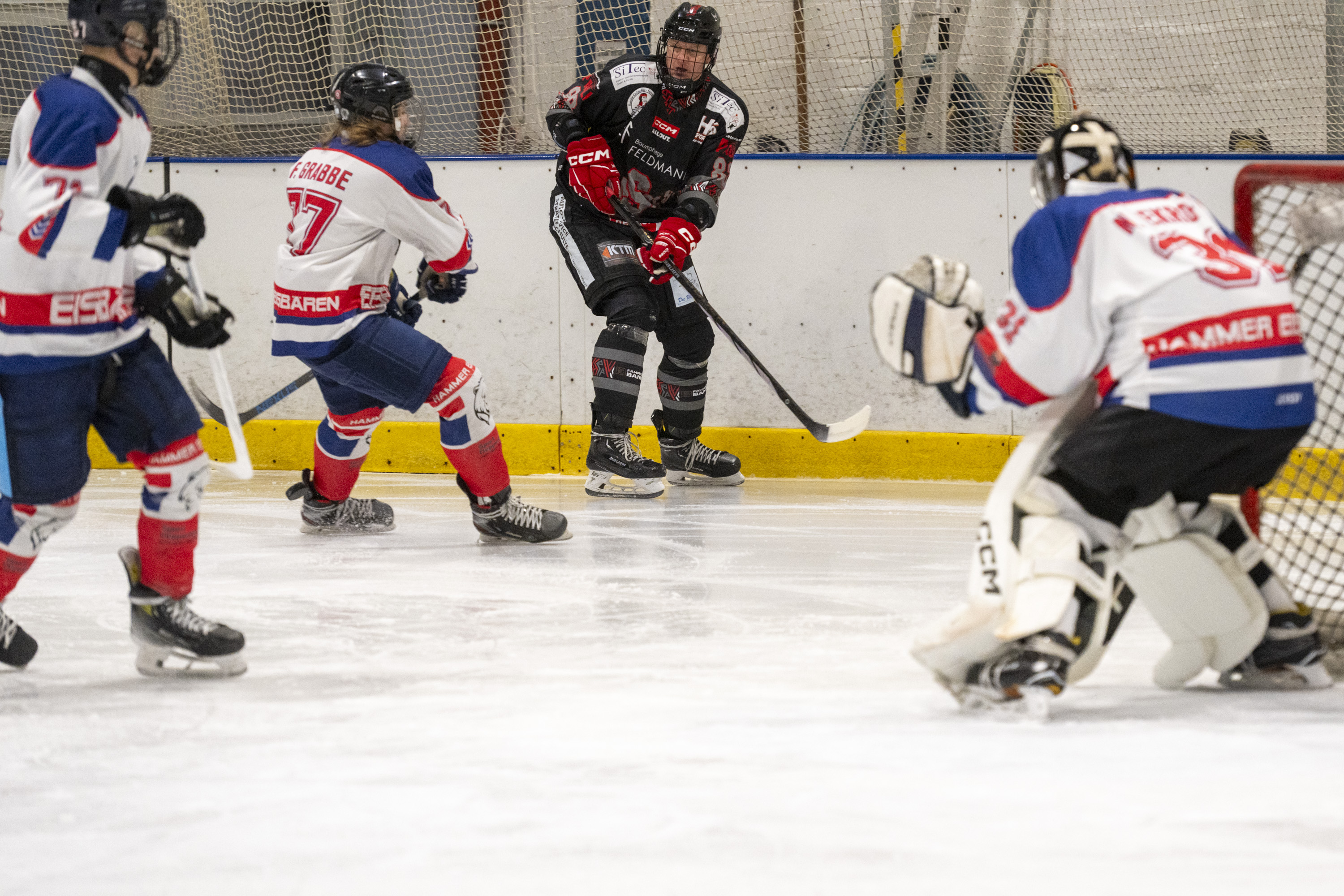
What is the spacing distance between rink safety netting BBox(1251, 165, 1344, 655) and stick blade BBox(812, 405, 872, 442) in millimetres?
1405

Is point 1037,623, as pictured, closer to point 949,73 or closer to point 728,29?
point 949,73

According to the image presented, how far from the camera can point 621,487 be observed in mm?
4809

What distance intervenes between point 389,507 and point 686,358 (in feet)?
4.33

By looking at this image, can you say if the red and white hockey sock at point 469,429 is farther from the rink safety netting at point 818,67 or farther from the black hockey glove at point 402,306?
the rink safety netting at point 818,67

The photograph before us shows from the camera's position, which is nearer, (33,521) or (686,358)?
(33,521)

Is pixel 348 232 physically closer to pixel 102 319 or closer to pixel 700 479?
pixel 102 319

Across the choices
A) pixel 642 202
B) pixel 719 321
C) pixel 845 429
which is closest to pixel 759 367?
pixel 719 321

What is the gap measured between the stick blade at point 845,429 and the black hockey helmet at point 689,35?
49.5 inches

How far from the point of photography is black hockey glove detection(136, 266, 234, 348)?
2.20 m

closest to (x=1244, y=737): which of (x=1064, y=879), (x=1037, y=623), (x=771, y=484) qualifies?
(x=1037, y=623)

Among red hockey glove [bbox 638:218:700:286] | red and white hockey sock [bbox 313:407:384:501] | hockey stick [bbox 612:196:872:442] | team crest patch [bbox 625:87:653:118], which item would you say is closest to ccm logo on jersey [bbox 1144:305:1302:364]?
red and white hockey sock [bbox 313:407:384:501]

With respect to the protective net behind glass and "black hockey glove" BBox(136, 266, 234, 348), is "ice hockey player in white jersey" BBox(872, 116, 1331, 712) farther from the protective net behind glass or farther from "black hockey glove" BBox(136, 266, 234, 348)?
"black hockey glove" BBox(136, 266, 234, 348)

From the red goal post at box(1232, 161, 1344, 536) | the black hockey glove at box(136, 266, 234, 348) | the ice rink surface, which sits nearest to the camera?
the ice rink surface

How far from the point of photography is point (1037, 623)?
1959 mm
